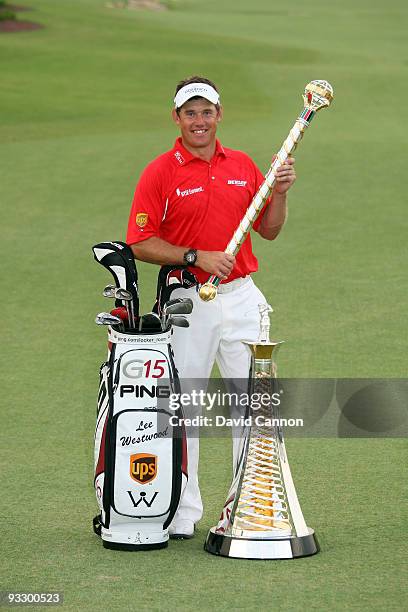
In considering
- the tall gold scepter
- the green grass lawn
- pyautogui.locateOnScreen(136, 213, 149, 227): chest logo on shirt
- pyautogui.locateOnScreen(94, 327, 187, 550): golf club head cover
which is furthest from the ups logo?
pyautogui.locateOnScreen(136, 213, 149, 227): chest logo on shirt

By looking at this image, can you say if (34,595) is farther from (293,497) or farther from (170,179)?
(170,179)

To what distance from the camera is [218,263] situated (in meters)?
5.73

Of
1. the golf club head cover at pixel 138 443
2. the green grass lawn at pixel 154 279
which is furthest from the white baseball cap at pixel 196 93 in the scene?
the green grass lawn at pixel 154 279

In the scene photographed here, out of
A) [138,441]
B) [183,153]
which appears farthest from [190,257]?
[138,441]

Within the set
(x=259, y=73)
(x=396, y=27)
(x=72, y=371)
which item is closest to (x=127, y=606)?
(x=72, y=371)

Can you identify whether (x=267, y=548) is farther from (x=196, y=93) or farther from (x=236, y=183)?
(x=196, y=93)

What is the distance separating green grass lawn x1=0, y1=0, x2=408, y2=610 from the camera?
5.37m

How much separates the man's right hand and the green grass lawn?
1.17m

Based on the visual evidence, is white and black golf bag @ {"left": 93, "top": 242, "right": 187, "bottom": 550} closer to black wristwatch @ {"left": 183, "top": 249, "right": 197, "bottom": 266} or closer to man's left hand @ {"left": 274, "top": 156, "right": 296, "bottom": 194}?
black wristwatch @ {"left": 183, "top": 249, "right": 197, "bottom": 266}

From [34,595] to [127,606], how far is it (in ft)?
1.21

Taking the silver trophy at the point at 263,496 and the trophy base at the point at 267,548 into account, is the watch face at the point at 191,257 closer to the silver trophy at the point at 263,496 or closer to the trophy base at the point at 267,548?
the silver trophy at the point at 263,496

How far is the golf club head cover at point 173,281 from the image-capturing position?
19.5 ft

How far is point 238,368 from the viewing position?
605 cm

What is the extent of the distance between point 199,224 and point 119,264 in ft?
1.57
